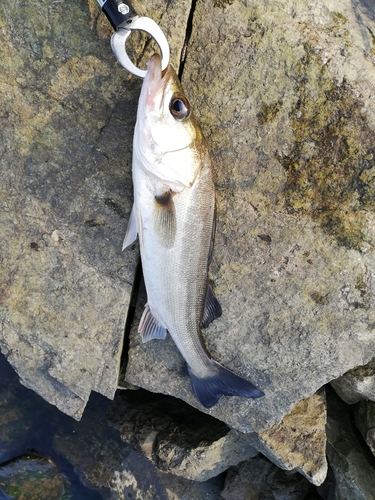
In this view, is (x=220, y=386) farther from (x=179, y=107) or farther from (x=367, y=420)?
(x=179, y=107)

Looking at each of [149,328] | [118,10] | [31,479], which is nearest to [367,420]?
[149,328]

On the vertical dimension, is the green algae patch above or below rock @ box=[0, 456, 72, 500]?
above

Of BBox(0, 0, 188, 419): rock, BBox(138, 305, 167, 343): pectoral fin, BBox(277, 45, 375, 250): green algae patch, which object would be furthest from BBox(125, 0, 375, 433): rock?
BBox(0, 0, 188, 419): rock

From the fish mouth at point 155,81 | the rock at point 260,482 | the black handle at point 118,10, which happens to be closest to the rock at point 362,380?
the rock at point 260,482

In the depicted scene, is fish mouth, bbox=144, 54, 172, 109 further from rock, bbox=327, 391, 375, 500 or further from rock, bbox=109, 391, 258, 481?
rock, bbox=327, 391, 375, 500

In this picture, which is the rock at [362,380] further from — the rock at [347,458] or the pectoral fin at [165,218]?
the pectoral fin at [165,218]

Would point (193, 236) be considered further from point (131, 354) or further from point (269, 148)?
point (131, 354)
